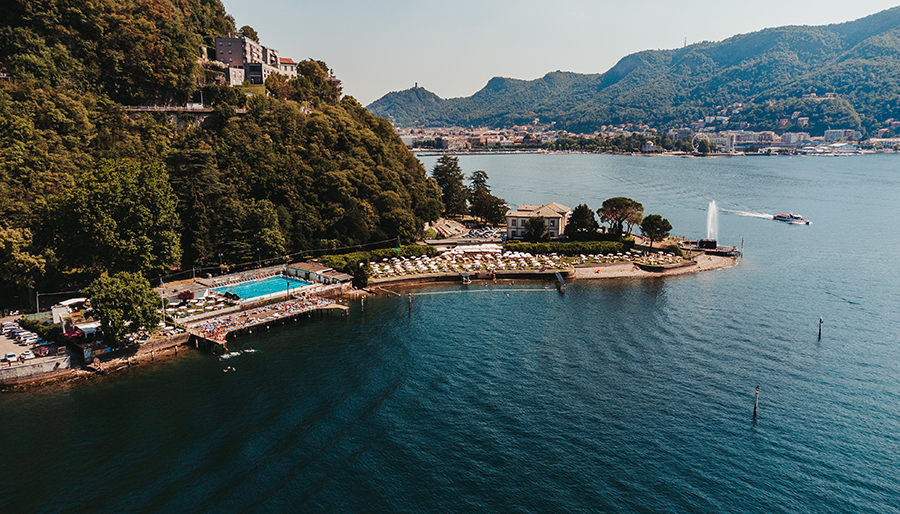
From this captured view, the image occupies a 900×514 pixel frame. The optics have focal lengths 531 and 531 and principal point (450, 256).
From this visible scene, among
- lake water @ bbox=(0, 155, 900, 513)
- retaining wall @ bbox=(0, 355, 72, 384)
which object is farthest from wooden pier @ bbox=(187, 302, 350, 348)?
retaining wall @ bbox=(0, 355, 72, 384)

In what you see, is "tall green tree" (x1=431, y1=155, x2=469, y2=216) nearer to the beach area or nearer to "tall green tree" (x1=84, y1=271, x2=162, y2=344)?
the beach area

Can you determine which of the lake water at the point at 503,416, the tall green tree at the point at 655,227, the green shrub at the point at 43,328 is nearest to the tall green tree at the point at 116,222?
the green shrub at the point at 43,328

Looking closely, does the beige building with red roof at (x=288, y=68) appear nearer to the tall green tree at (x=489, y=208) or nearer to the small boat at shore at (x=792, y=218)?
the tall green tree at (x=489, y=208)

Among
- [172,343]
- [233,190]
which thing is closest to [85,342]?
[172,343]

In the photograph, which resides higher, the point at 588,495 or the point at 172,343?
the point at 172,343

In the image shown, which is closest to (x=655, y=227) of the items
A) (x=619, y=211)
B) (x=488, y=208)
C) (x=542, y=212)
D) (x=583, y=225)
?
(x=619, y=211)

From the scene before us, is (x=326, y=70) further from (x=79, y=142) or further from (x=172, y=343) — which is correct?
(x=172, y=343)

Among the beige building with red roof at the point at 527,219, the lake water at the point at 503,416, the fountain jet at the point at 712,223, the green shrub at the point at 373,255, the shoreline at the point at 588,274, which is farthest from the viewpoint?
the fountain jet at the point at 712,223
